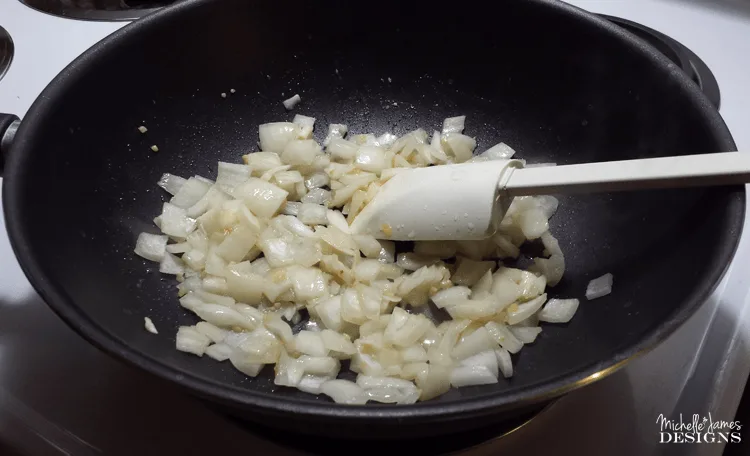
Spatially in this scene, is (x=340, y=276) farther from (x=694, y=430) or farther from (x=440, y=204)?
(x=694, y=430)

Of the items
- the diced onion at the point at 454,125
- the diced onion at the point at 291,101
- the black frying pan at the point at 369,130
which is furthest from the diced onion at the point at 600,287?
the diced onion at the point at 291,101

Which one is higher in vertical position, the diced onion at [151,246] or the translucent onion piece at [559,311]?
the translucent onion piece at [559,311]

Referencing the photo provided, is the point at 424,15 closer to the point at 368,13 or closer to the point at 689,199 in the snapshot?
the point at 368,13

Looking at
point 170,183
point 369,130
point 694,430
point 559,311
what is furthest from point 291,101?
point 694,430

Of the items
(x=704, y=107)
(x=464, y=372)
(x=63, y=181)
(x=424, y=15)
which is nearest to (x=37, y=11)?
(x=63, y=181)

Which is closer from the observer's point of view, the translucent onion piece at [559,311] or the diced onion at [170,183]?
the translucent onion piece at [559,311]

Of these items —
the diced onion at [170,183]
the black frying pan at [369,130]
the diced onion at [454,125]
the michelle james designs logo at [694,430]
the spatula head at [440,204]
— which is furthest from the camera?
the diced onion at [454,125]

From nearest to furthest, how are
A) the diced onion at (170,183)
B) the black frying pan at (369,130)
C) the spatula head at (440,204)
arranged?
the black frying pan at (369,130) → the spatula head at (440,204) → the diced onion at (170,183)

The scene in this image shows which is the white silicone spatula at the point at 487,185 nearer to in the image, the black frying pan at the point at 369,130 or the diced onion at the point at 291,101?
the black frying pan at the point at 369,130
